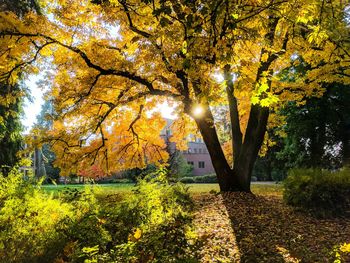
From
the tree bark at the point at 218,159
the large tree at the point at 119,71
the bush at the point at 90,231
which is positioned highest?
the large tree at the point at 119,71

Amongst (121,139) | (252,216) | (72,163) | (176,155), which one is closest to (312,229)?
(252,216)

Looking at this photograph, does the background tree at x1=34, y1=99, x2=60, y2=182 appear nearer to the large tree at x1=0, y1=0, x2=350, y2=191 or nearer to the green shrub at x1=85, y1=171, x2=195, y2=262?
the large tree at x1=0, y1=0, x2=350, y2=191

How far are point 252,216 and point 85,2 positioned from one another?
25.6 ft

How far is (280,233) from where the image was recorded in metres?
7.68

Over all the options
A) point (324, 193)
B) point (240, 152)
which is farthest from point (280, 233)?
point (240, 152)

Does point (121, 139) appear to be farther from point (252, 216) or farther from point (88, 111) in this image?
point (252, 216)

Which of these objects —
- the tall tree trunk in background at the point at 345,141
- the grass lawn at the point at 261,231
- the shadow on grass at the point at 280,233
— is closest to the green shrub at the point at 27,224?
the grass lawn at the point at 261,231

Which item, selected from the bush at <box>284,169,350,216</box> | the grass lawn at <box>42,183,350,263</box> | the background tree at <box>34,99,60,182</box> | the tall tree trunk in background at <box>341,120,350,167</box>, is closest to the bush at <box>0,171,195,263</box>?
the grass lawn at <box>42,183,350,263</box>

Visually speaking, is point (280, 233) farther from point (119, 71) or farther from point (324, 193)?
point (119, 71)

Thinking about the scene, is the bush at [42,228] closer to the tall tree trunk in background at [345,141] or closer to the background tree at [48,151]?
the background tree at [48,151]

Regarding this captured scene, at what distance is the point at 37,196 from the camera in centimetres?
545

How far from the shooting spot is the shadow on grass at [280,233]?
6336 mm

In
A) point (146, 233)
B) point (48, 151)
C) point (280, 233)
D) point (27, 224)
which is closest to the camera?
point (146, 233)

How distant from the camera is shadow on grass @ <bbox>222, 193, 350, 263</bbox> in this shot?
20.8 ft
